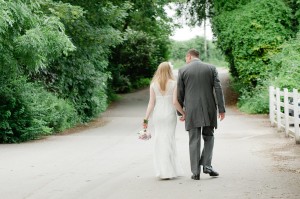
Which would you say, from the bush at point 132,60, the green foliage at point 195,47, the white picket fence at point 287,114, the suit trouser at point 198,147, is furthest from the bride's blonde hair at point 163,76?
the green foliage at point 195,47

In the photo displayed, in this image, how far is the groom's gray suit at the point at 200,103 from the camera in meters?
8.41

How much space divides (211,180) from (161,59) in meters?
39.0

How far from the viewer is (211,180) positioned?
846 centimetres

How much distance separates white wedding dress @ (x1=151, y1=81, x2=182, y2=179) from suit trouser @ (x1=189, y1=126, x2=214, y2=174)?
0.37 meters

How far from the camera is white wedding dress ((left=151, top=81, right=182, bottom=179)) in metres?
8.64

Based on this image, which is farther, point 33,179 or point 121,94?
point 121,94

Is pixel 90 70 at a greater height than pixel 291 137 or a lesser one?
greater

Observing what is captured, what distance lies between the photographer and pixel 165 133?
8.74m

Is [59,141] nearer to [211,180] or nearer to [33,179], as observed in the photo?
[33,179]

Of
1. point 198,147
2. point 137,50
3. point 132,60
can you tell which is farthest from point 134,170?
point 132,60

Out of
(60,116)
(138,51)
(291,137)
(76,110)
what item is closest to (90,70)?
(76,110)

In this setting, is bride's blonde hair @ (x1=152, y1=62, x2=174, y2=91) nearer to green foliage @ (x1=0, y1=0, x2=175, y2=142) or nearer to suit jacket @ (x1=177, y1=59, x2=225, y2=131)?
suit jacket @ (x1=177, y1=59, x2=225, y2=131)

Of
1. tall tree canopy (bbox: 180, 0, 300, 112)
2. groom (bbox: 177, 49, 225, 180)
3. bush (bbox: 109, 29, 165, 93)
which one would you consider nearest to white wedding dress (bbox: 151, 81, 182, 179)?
groom (bbox: 177, 49, 225, 180)

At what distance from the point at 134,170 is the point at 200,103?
2.16 meters
